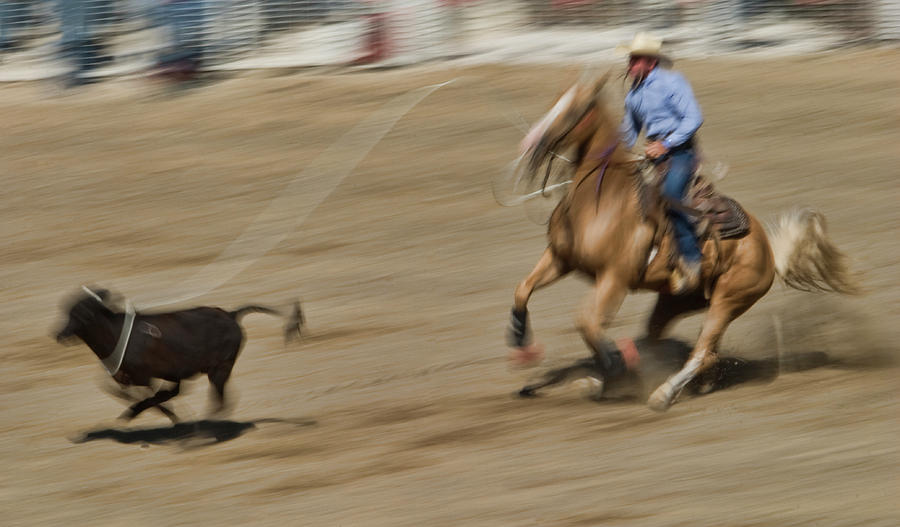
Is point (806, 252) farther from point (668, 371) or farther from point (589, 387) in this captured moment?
point (589, 387)

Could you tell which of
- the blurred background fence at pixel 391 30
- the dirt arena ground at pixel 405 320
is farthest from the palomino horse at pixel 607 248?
the blurred background fence at pixel 391 30

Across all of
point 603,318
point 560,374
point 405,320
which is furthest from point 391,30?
point 603,318

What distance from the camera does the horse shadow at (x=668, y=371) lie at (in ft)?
24.9

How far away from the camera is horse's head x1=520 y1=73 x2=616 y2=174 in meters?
6.94

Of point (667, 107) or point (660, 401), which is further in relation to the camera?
point (660, 401)

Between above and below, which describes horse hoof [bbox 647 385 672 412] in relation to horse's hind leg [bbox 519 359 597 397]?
above

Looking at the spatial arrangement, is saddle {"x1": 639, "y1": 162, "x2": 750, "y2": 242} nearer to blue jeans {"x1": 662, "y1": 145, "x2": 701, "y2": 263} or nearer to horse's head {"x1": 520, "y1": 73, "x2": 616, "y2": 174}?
blue jeans {"x1": 662, "y1": 145, "x2": 701, "y2": 263}

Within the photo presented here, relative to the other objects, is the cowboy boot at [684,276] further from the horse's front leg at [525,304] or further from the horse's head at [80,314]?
the horse's head at [80,314]

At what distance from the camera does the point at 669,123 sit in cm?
708

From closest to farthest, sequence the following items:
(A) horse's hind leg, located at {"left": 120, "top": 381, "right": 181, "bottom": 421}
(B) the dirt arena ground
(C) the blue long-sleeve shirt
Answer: (B) the dirt arena ground
(A) horse's hind leg, located at {"left": 120, "top": 381, "right": 181, "bottom": 421}
(C) the blue long-sleeve shirt

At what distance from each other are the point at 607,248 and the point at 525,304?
569 millimetres

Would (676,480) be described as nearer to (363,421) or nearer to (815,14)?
(363,421)

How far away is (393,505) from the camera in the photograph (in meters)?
5.91

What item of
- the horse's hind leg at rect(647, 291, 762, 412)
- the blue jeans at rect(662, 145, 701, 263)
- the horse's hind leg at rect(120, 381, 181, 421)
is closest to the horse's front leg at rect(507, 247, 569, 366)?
the blue jeans at rect(662, 145, 701, 263)
